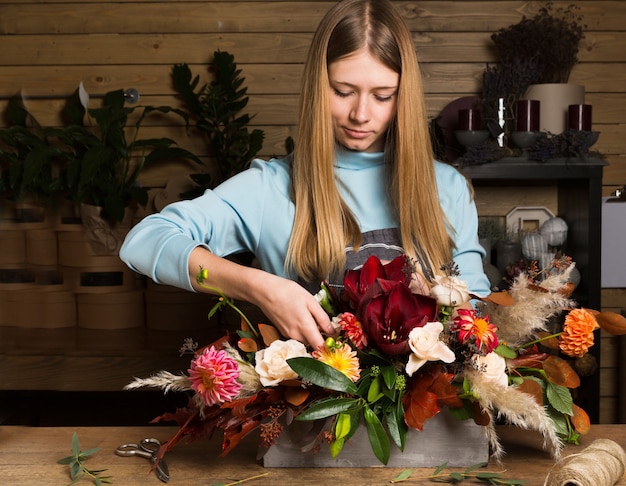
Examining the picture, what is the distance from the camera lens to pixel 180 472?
3.57 feet

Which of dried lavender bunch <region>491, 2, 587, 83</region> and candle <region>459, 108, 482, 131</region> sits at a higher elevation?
dried lavender bunch <region>491, 2, 587, 83</region>

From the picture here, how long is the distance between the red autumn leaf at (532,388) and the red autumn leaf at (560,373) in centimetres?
3

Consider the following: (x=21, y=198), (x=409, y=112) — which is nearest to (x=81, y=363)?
(x=21, y=198)

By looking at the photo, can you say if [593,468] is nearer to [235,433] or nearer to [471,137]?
[235,433]

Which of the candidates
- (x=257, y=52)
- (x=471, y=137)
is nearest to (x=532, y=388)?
(x=471, y=137)

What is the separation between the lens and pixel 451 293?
3.43 feet

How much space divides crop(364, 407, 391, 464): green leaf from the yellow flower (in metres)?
0.05

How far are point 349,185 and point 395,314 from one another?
711mm

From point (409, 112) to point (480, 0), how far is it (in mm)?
1891

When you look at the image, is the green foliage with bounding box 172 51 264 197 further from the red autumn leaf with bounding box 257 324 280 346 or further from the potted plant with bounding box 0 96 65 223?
the red autumn leaf with bounding box 257 324 280 346

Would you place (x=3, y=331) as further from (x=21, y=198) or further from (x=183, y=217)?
(x=183, y=217)

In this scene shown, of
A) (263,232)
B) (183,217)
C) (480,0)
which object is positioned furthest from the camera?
(480,0)

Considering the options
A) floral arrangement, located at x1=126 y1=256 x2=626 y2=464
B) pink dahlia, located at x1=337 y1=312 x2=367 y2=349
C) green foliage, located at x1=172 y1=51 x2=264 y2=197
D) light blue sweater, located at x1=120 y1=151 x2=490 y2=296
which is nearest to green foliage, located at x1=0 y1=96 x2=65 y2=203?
green foliage, located at x1=172 y1=51 x2=264 y2=197

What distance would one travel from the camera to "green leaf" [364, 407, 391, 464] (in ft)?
3.33
